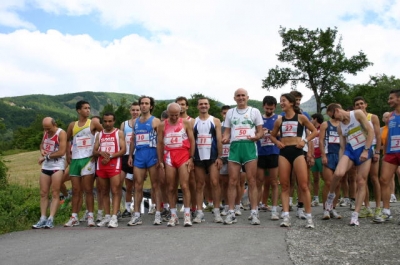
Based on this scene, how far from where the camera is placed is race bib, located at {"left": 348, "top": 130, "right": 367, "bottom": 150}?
8.11 meters

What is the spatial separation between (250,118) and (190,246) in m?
3.06

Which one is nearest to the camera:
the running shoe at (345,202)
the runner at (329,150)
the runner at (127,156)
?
the runner at (329,150)

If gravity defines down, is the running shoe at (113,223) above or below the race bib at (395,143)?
below

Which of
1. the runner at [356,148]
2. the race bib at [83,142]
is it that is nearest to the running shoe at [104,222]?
the race bib at [83,142]

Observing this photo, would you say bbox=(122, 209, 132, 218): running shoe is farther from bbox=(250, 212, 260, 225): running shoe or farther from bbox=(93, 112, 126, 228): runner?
bbox=(250, 212, 260, 225): running shoe

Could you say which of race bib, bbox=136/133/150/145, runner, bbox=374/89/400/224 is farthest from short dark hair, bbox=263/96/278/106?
race bib, bbox=136/133/150/145

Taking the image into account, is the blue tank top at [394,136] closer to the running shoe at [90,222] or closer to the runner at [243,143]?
the runner at [243,143]

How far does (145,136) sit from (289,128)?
9.34 ft

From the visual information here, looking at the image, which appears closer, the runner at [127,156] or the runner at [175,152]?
the runner at [175,152]

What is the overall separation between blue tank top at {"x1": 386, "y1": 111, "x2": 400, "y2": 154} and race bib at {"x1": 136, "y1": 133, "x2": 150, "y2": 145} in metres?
4.61

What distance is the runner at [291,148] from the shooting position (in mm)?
7828

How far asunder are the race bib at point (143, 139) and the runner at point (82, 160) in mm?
890

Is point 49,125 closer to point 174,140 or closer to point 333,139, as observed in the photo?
point 174,140

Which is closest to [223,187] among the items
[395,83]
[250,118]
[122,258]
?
[250,118]
